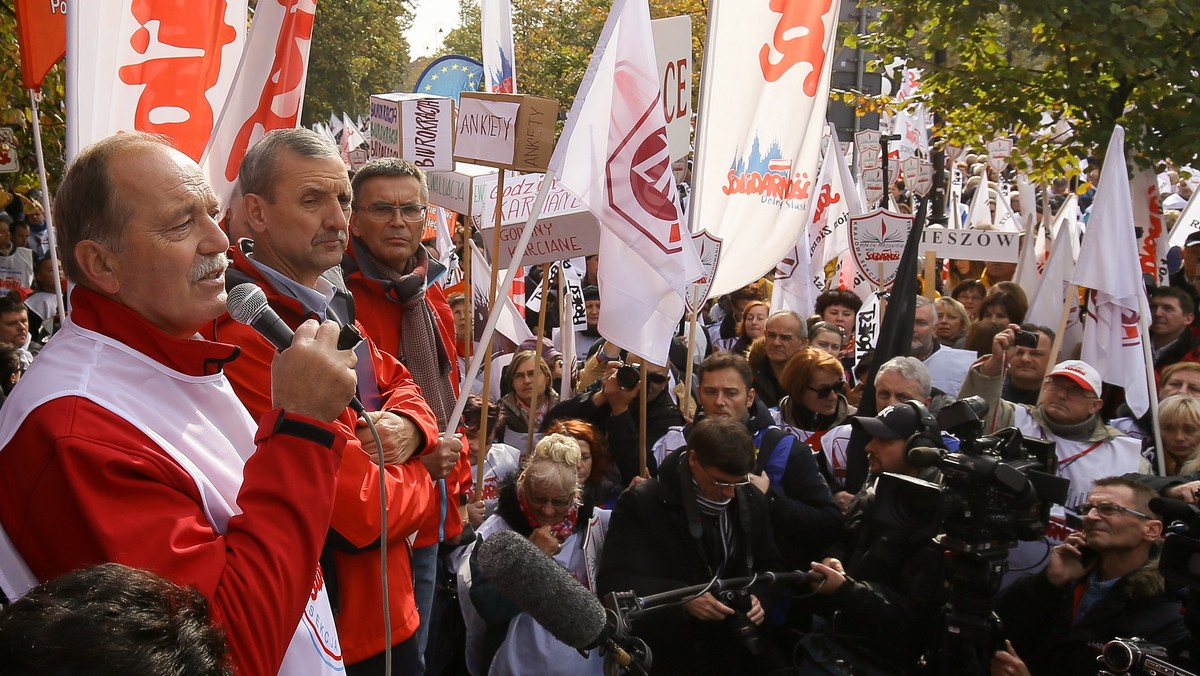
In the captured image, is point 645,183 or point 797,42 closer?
point 645,183

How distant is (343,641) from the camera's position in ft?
8.35

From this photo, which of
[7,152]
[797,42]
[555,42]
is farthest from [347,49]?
[797,42]

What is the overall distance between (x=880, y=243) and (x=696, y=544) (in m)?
5.30

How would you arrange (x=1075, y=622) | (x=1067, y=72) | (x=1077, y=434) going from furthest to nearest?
(x=1067, y=72), (x=1077, y=434), (x=1075, y=622)

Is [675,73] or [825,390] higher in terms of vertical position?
[675,73]

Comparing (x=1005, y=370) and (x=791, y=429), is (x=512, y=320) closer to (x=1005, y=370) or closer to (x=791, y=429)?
(x=791, y=429)

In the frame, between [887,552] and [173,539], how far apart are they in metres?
3.43

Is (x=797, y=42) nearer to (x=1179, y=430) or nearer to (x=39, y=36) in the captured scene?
(x=1179, y=430)

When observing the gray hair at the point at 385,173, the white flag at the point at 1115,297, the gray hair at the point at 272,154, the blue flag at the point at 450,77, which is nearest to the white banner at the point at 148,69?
the gray hair at the point at 385,173

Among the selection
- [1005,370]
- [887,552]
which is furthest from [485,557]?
[1005,370]

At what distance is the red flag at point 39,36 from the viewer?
14.7 feet

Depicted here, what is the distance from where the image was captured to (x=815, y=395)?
6145 mm

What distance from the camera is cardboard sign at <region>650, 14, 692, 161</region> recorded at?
24.6ft

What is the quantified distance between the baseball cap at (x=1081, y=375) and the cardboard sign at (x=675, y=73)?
2938 millimetres
